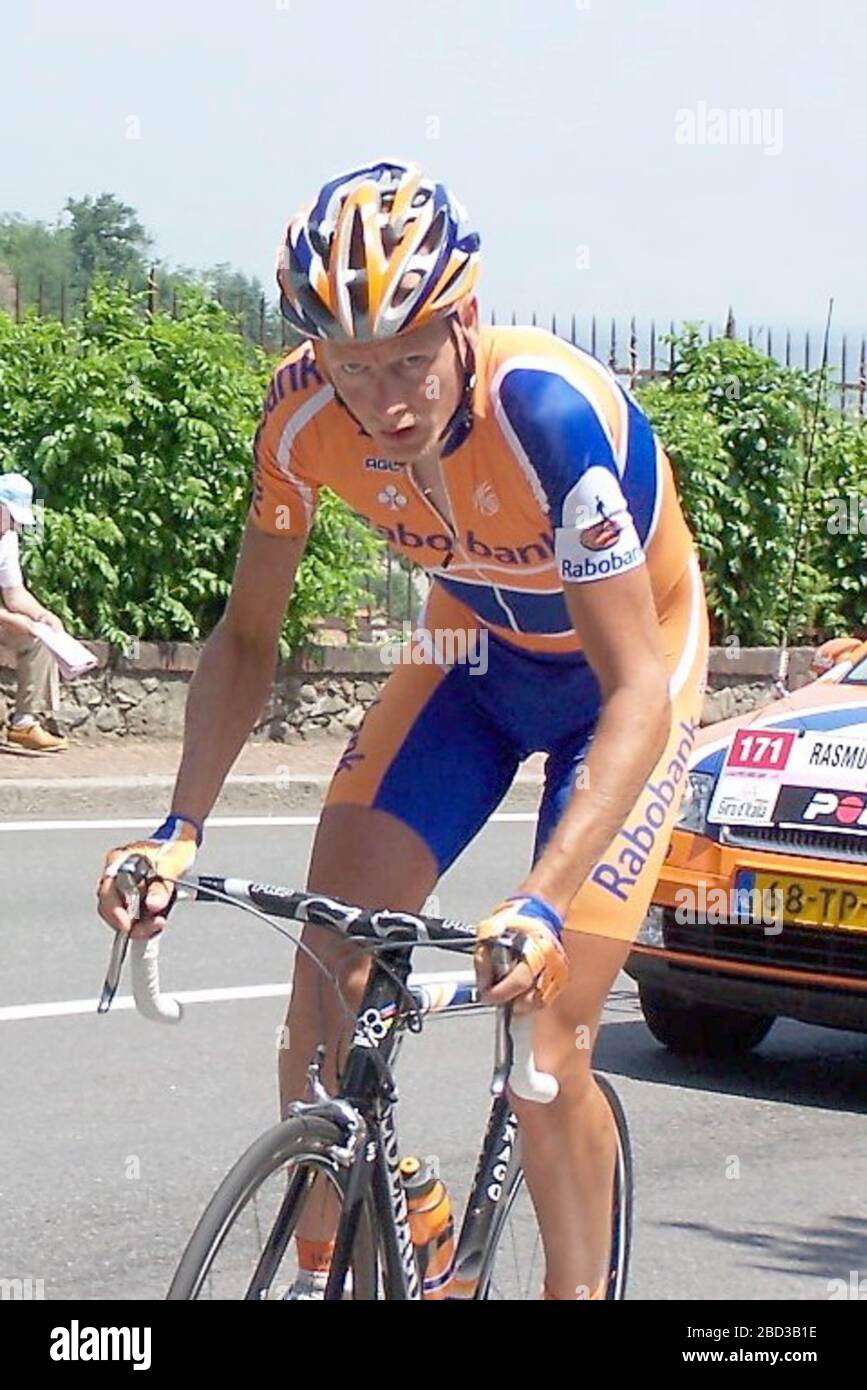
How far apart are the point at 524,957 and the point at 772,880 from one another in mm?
4185

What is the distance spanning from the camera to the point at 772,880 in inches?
291

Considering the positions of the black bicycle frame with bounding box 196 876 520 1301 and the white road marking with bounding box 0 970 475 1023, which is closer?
the black bicycle frame with bounding box 196 876 520 1301

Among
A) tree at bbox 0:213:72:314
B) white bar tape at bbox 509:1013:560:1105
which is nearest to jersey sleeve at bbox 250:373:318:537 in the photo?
white bar tape at bbox 509:1013:560:1105

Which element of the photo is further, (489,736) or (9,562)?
(9,562)

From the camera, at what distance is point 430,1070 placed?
771cm

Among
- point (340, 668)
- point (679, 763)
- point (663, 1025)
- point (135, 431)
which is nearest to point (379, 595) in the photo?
point (340, 668)

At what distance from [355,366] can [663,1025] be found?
4708mm

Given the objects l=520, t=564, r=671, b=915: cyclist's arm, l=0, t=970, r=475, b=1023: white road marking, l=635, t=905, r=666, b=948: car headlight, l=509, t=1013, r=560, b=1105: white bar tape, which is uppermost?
l=520, t=564, r=671, b=915: cyclist's arm

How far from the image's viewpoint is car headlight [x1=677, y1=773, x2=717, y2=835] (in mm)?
7609

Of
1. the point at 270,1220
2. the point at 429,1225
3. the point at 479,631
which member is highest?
the point at 479,631

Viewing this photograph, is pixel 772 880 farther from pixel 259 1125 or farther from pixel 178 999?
pixel 178 999

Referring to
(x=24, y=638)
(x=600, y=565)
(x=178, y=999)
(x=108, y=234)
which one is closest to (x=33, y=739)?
(x=24, y=638)

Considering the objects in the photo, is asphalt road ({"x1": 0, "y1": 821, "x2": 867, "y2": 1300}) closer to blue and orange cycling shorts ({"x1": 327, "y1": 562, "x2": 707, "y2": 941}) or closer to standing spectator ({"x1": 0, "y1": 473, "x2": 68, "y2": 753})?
blue and orange cycling shorts ({"x1": 327, "y1": 562, "x2": 707, "y2": 941})

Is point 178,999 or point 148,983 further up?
point 148,983
